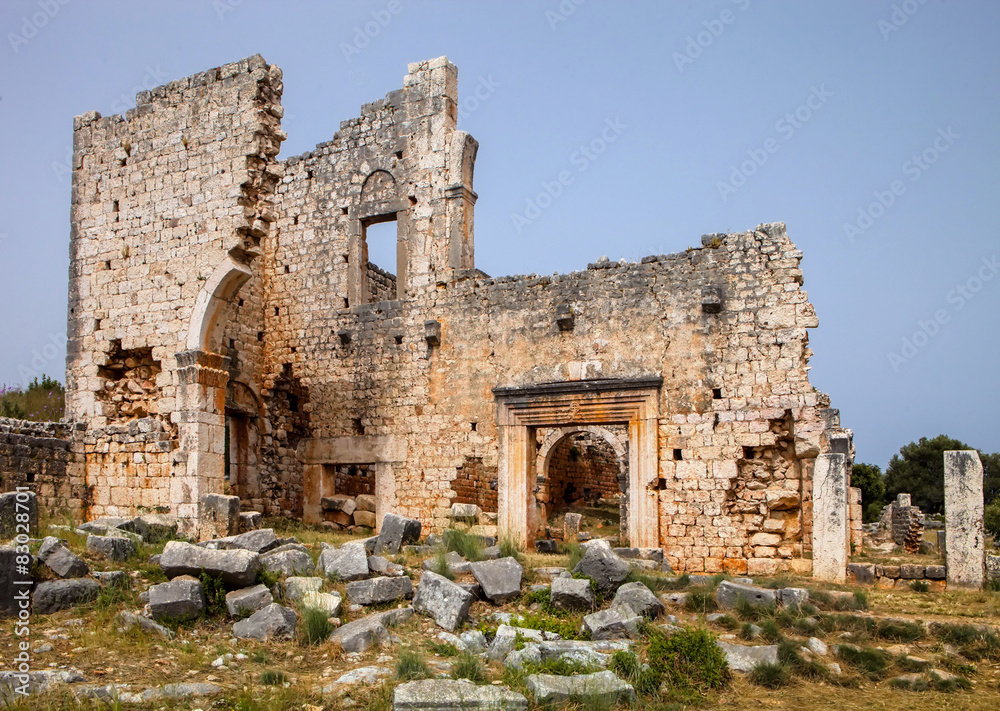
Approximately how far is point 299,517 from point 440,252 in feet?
16.9

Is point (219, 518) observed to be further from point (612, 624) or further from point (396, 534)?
point (612, 624)

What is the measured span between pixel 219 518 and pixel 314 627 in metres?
4.32

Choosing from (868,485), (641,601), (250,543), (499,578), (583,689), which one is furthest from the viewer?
(868,485)

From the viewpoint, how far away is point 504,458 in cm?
1366

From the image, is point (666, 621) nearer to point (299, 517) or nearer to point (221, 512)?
point (221, 512)

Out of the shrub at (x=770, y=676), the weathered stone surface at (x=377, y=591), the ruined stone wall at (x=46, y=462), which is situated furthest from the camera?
the ruined stone wall at (x=46, y=462)

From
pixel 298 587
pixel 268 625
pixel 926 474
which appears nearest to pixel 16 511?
pixel 298 587

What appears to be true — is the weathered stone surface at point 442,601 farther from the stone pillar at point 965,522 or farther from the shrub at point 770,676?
the stone pillar at point 965,522

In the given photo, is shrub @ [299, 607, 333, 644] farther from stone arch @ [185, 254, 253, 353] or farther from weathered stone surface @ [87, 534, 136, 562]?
stone arch @ [185, 254, 253, 353]

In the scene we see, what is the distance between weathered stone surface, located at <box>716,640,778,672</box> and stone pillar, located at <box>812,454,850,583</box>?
4011mm

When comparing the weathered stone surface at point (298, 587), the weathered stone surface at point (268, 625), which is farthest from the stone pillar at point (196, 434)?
the weathered stone surface at point (268, 625)

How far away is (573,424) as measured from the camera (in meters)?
13.3

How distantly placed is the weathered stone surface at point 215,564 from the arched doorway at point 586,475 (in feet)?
34.5

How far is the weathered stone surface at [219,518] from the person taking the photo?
35.3 feet
